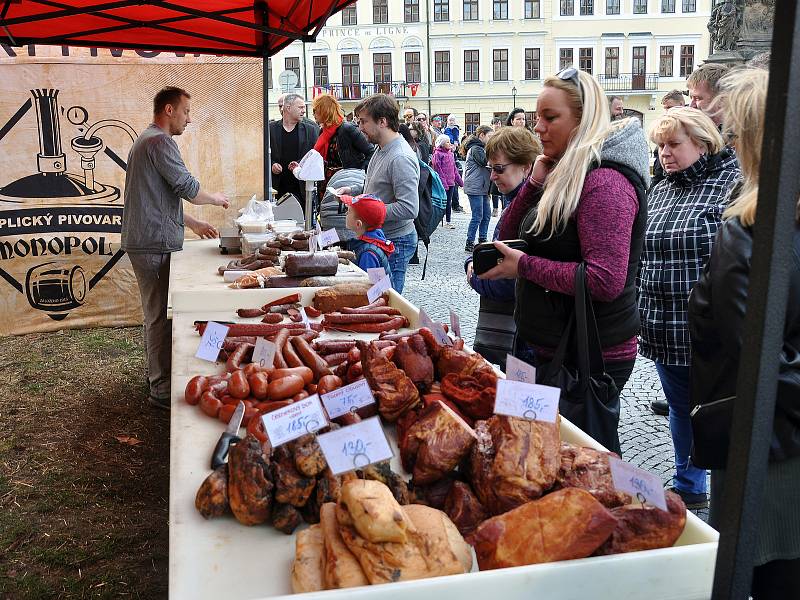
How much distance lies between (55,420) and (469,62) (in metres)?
42.9

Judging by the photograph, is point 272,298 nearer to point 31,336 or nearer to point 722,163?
point 722,163

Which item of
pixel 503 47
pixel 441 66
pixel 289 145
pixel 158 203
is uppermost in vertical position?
pixel 503 47

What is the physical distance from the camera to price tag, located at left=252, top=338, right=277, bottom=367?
2.28 m

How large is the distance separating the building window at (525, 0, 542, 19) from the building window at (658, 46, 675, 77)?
7.55 metres

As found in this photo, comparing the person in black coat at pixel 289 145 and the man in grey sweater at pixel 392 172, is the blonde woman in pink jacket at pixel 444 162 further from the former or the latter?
the man in grey sweater at pixel 392 172

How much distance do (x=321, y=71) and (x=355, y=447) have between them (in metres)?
47.3

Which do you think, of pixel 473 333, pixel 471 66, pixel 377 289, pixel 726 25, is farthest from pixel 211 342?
pixel 471 66

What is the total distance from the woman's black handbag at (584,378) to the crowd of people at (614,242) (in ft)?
0.04

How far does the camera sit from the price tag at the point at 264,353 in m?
2.28

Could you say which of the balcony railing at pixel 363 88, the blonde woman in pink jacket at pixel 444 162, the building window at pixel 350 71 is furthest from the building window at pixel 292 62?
the blonde woman in pink jacket at pixel 444 162

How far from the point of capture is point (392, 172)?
4.60 metres

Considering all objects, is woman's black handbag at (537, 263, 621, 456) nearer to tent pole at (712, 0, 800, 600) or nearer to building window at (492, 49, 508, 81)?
tent pole at (712, 0, 800, 600)

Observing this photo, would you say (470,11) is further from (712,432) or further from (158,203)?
(712,432)

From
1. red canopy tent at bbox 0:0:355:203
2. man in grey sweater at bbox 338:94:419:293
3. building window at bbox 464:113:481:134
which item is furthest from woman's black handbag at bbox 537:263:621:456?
building window at bbox 464:113:481:134
